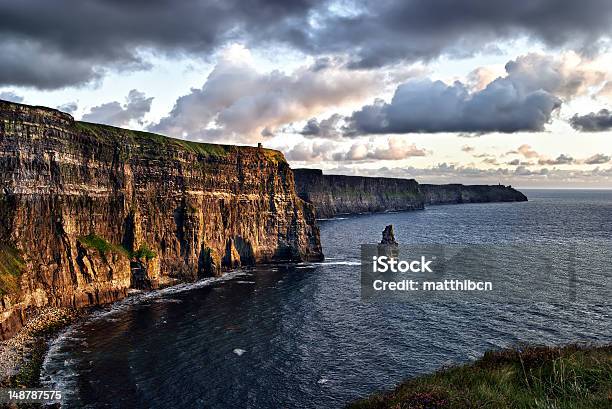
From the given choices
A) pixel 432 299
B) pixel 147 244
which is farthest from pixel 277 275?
pixel 432 299

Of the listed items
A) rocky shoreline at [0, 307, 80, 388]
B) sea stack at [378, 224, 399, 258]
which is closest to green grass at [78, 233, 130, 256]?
rocky shoreline at [0, 307, 80, 388]

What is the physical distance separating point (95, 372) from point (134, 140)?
5274 cm

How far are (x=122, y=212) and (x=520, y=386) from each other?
3015 inches

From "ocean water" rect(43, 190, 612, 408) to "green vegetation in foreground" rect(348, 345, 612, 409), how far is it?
1820 cm

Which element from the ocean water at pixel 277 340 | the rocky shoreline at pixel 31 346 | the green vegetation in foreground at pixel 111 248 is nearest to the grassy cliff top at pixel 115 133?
the green vegetation in foreground at pixel 111 248

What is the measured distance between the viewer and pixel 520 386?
24.6m

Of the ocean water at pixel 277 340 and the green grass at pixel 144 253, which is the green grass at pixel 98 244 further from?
the ocean water at pixel 277 340

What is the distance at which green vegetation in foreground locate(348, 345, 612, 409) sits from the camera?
66.3 ft

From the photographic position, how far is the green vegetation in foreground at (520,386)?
20.2m

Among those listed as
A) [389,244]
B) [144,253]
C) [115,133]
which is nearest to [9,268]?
[144,253]

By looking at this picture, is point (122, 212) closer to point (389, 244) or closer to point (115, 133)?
point (115, 133)

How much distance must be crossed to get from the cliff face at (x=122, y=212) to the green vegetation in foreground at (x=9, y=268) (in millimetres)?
182

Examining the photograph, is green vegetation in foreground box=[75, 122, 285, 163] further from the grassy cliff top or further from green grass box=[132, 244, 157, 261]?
green grass box=[132, 244, 157, 261]

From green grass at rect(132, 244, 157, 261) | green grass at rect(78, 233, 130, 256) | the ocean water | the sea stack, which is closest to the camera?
the ocean water
